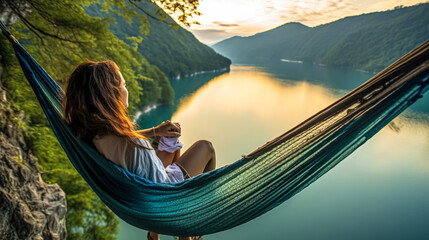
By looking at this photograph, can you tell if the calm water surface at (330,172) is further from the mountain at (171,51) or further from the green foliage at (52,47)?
the mountain at (171,51)

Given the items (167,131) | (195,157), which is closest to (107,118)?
(167,131)

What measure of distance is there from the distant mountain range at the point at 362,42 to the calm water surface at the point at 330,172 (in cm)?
Answer: 1958

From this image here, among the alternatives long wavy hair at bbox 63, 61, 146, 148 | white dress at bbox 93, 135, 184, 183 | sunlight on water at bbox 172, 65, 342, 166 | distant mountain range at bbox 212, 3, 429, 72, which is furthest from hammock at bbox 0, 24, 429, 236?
distant mountain range at bbox 212, 3, 429, 72

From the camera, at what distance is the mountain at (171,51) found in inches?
1300

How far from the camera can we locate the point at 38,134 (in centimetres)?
296

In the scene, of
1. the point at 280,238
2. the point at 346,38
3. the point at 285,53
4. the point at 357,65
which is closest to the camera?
the point at 280,238

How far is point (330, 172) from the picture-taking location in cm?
1121

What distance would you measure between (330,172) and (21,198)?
1130cm

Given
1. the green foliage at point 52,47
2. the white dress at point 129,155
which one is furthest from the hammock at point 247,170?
the green foliage at point 52,47

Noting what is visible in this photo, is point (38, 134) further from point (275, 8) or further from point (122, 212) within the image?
point (275, 8)

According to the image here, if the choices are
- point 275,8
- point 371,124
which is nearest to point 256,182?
point 371,124

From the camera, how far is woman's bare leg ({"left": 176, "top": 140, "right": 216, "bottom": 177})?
1.27 metres

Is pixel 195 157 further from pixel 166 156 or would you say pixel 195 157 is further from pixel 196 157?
pixel 166 156

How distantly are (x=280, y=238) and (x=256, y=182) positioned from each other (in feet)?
25.2
